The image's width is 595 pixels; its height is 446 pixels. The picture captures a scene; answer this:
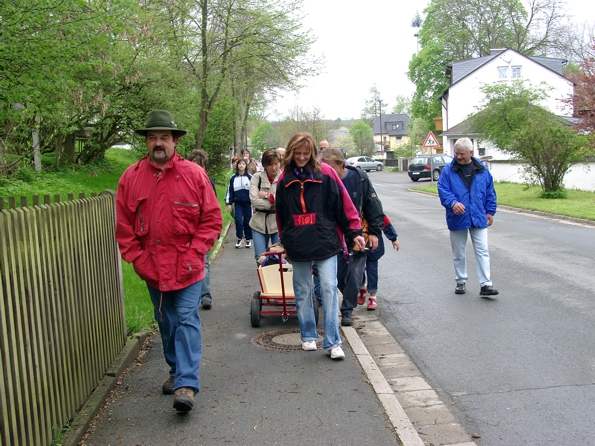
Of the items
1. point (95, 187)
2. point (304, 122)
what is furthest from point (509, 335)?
point (304, 122)

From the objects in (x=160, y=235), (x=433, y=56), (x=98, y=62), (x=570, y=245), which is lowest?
(x=570, y=245)

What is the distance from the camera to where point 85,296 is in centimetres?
474

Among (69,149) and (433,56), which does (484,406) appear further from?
(433,56)

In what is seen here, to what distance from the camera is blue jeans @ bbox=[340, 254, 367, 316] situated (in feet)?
22.3

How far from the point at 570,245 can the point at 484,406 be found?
8879 mm

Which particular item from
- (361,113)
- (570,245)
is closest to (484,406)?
(570,245)

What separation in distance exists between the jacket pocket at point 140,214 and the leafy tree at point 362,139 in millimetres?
95258

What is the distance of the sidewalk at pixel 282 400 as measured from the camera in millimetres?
4137

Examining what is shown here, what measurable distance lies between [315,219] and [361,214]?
1577 millimetres

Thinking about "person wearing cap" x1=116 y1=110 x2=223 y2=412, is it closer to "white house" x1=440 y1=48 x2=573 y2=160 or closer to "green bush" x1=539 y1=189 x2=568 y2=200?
"green bush" x1=539 y1=189 x2=568 y2=200

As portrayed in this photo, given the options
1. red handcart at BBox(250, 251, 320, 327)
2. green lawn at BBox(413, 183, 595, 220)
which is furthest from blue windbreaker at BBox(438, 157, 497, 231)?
green lawn at BBox(413, 183, 595, 220)

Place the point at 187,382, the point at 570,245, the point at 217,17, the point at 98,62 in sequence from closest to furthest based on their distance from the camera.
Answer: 1. the point at 187,382
2. the point at 98,62
3. the point at 570,245
4. the point at 217,17

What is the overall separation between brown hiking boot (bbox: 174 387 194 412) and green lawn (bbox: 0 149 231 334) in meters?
1.83

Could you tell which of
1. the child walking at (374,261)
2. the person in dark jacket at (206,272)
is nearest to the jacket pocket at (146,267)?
the person in dark jacket at (206,272)
